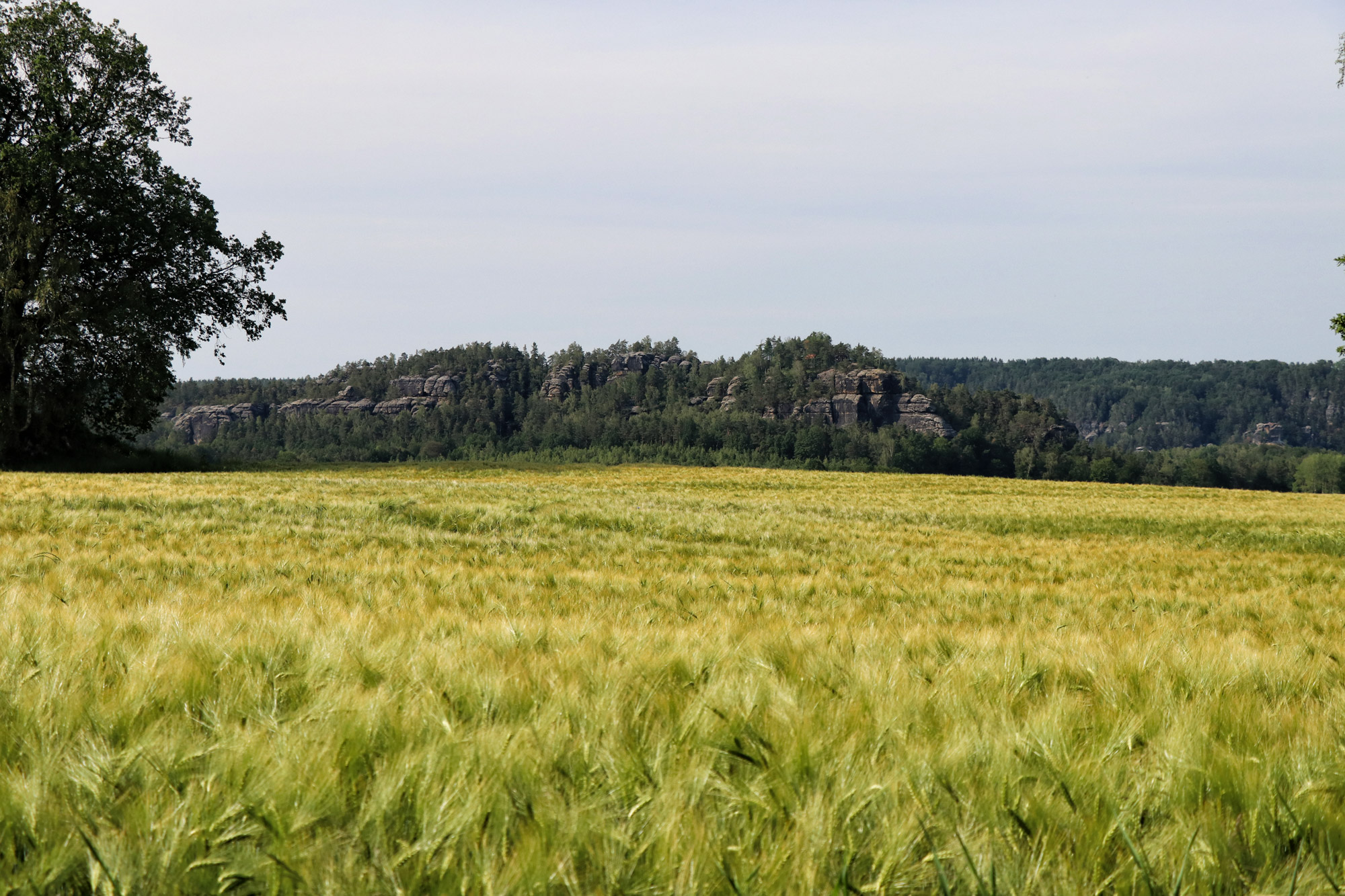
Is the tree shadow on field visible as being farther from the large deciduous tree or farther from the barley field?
the barley field

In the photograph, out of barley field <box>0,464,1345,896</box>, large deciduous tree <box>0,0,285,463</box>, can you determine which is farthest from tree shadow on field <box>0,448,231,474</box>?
barley field <box>0,464,1345,896</box>

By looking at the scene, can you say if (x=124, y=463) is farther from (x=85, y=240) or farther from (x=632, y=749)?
(x=632, y=749)

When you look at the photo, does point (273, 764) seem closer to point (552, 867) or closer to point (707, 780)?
point (552, 867)

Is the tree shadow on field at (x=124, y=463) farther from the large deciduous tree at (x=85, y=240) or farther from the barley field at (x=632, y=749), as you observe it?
the barley field at (x=632, y=749)

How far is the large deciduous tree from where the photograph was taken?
31062mm

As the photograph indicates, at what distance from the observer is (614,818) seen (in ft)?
7.36

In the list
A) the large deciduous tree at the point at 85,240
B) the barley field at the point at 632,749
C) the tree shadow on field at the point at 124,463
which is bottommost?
the tree shadow on field at the point at 124,463

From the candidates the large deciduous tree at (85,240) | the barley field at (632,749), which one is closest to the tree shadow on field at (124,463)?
the large deciduous tree at (85,240)

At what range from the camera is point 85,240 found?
33781mm

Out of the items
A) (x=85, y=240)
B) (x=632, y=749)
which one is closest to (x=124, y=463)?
(x=85, y=240)

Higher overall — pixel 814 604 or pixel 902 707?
pixel 902 707

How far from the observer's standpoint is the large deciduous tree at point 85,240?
102 feet

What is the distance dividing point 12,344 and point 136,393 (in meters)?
4.48

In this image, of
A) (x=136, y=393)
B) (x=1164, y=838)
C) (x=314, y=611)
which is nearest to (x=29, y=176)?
(x=136, y=393)
